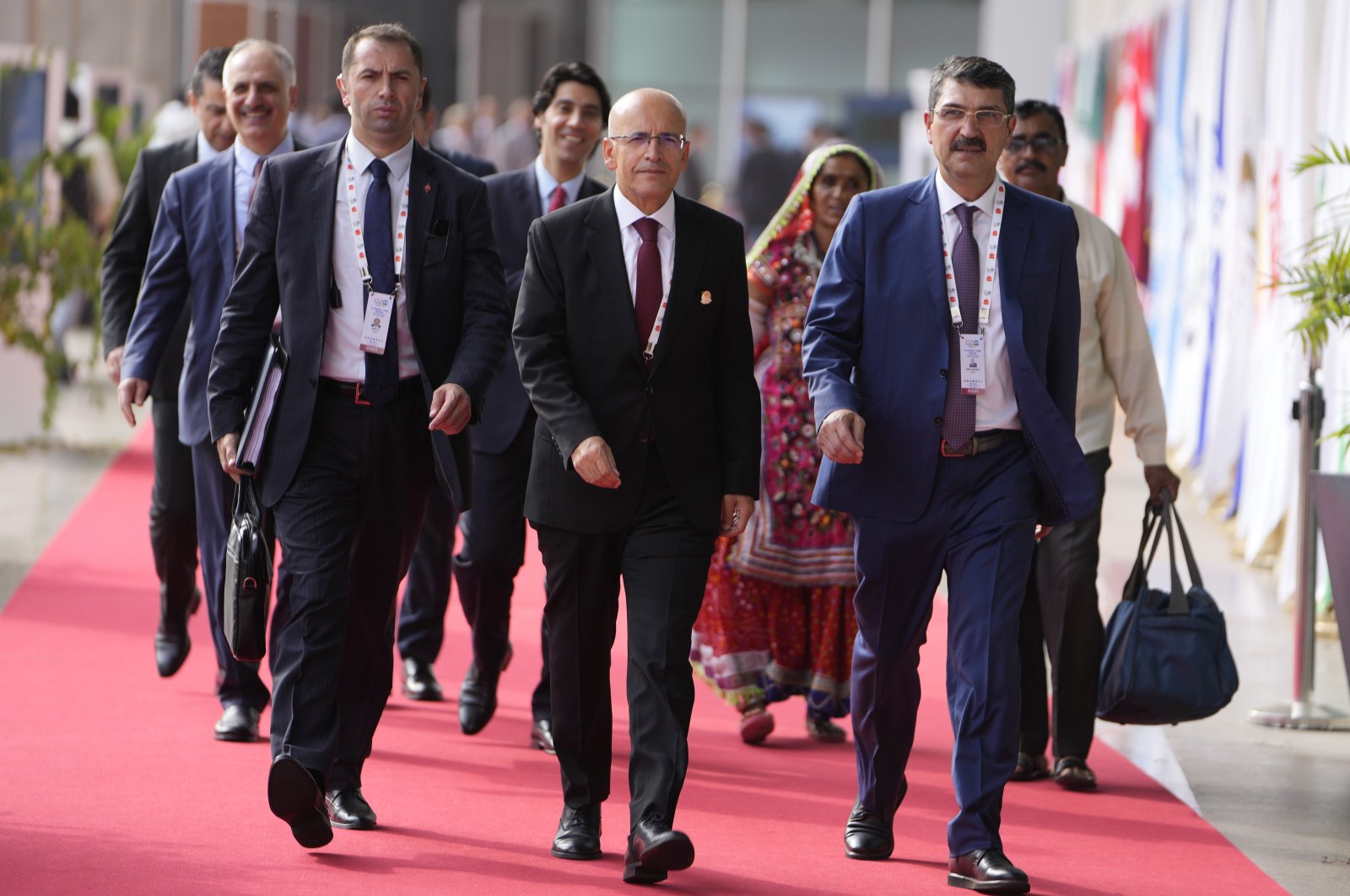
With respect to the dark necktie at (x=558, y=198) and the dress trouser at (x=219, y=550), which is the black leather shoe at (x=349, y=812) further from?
the dark necktie at (x=558, y=198)

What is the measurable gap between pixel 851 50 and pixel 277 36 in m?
8.47

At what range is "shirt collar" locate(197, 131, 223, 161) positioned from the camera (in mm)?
5902

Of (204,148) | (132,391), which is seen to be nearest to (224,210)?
(132,391)

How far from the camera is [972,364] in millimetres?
4262

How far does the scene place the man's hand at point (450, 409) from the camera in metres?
4.29

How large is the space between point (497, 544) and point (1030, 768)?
155cm

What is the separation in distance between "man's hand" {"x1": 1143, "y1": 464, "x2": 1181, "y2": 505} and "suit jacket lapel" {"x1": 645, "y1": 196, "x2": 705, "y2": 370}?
1.47 metres

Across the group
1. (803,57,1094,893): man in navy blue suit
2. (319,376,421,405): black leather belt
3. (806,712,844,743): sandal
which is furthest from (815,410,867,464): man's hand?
(806,712,844,743): sandal

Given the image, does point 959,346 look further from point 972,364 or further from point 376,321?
point 376,321

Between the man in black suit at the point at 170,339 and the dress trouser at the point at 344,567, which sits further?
the man in black suit at the point at 170,339

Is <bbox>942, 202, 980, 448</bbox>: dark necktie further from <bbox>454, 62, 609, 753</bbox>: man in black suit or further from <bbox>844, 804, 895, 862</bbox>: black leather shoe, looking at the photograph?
<bbox>454, 62, 609, 753</bbox>: man in black suit

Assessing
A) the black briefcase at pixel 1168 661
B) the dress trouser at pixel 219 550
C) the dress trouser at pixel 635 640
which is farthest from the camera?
the dress trouser at pixel 219 550

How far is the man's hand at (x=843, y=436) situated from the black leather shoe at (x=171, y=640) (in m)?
2.66

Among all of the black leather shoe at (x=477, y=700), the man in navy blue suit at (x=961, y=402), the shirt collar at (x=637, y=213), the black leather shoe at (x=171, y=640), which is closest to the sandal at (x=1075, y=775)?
the man in navy blue suit at (x=961, y=402)
